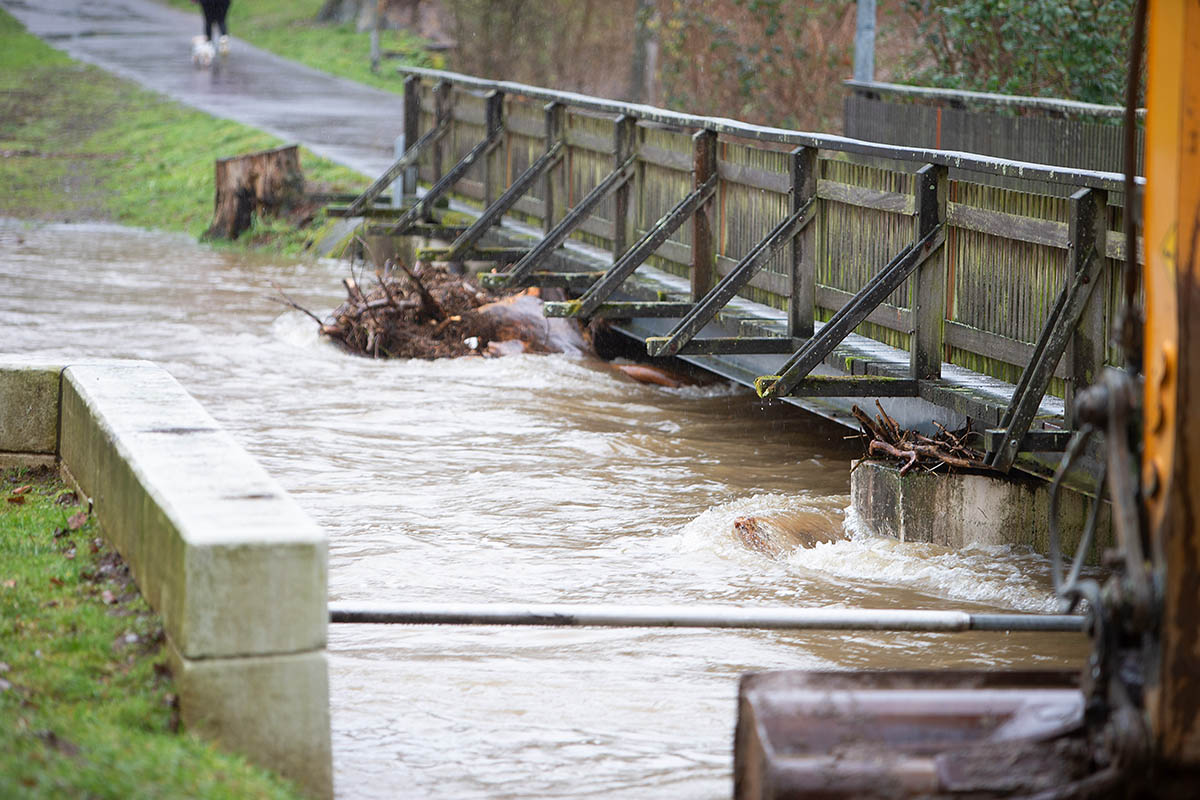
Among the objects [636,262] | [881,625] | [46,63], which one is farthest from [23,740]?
[46,63]

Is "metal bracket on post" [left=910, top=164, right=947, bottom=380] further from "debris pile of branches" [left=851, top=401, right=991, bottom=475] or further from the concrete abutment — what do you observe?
the concrete abutment

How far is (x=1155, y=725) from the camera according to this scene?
4012 mm

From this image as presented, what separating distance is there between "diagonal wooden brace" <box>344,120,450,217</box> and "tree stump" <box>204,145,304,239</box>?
14.1 ft

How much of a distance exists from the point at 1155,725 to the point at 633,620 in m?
1.72

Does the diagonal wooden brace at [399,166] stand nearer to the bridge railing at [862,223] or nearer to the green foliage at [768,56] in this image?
the bridge railing at [862,223]

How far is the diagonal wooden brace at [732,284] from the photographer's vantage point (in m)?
9.88

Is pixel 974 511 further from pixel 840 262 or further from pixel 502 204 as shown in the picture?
pixel 502 204

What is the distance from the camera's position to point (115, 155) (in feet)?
90.6

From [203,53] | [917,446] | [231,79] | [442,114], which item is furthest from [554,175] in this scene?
[203,53]

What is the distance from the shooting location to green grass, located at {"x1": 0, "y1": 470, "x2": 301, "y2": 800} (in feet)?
13.7

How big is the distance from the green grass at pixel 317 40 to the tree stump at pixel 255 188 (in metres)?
9.71

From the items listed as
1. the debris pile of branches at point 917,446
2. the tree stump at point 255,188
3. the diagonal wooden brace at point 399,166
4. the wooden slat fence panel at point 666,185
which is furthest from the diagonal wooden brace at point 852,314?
the tree stump at point 255,188

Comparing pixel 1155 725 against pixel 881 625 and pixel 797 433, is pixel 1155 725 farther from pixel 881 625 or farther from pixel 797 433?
pixel 797 433

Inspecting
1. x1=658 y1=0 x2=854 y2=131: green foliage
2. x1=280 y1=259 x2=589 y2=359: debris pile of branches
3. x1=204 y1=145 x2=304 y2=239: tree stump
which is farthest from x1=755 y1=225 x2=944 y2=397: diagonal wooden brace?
x1=204 y1=145 x2=304 y2=239: tree stump
